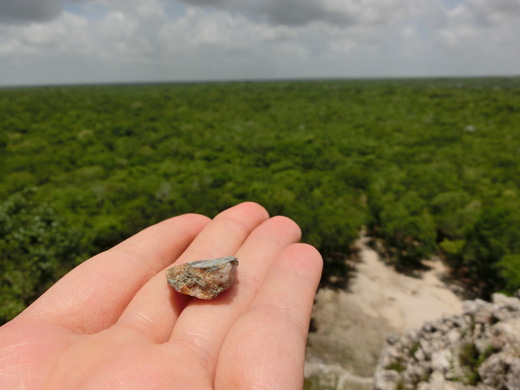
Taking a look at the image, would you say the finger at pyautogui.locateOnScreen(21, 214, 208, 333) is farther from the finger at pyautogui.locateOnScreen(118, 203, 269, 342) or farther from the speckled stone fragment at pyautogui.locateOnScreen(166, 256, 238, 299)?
the speckled stone fragment at pyautogui.locateOnScreen(166, 256, 238, 299)

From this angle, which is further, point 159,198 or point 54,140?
point 54,140

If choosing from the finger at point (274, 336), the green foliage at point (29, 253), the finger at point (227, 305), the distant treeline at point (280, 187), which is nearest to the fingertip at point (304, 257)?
the finger at point (274, 336)

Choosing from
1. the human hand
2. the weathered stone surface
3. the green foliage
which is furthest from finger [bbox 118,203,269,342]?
the green foliage

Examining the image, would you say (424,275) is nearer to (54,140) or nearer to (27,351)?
(27,351)

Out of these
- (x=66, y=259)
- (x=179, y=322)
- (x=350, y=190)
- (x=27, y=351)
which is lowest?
(x=350, y=190)

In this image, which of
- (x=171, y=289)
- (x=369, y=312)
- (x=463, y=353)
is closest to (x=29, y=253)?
(x=171, y=289)

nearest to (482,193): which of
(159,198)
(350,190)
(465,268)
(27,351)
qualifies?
(465,268)
